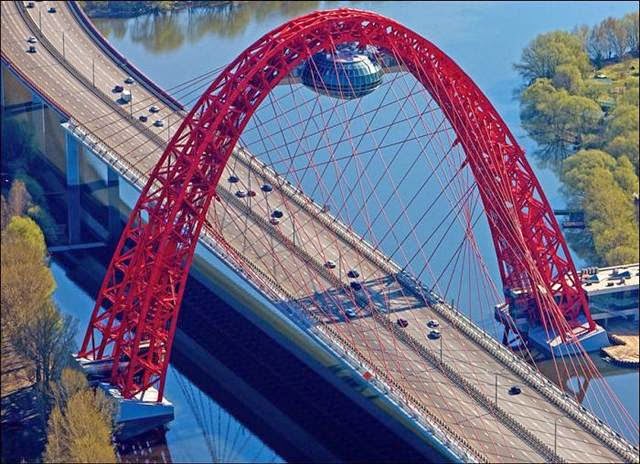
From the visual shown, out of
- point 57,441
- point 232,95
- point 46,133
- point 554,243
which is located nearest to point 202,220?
point 232,95

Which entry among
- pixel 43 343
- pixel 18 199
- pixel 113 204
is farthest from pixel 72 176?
pixel 43 343

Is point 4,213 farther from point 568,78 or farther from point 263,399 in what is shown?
point 568,78

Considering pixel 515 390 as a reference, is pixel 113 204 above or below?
above

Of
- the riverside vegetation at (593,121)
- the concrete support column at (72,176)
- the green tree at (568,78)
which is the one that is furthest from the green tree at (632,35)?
the concrete support column at (72,176)

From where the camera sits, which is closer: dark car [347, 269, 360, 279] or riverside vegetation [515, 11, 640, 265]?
dark car [347, 269, 360, 279]

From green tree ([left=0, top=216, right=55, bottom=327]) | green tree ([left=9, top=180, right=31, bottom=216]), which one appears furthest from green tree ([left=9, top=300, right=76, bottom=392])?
green tree ([left=9, top=180, right=31, bottom=216])

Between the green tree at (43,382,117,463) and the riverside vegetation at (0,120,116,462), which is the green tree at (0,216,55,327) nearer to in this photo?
the riverside vegetation at (0,120,116,462)
